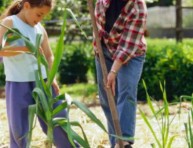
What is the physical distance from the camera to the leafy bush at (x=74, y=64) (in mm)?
12781

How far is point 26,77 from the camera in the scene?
12.2 feet

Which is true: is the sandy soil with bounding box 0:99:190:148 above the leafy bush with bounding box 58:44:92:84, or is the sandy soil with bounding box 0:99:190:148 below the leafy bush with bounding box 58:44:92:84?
above

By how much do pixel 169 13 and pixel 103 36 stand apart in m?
21.8

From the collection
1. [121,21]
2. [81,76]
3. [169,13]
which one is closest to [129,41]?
[121,21]

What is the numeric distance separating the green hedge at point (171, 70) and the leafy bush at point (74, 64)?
11.4ft

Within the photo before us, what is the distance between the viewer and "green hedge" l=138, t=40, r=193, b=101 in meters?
8.81

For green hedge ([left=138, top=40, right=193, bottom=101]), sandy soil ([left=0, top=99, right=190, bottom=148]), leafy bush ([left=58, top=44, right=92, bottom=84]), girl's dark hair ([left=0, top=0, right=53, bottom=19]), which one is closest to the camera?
girl's dark hair ([left=0, top=0, right=53, bottom=19])

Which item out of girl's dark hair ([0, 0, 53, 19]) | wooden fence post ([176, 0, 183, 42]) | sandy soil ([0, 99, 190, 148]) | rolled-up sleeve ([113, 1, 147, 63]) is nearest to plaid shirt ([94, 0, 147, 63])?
rolled-up sleeve ([113, 1, 147, 63])

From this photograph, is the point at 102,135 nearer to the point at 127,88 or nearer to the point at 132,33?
the point at 127,88

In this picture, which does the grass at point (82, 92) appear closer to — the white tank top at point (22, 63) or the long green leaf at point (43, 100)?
the white tank top at point (22, 63)

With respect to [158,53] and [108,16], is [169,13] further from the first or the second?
[108,16]

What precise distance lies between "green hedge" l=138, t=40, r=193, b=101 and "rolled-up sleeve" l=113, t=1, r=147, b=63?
16.8ft

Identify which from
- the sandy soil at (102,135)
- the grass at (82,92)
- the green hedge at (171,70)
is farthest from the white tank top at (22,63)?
the green hedge at (171,70)

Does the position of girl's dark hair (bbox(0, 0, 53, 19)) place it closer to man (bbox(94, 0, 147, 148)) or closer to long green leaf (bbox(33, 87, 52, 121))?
man (bbox(94, 0, 147, 148))
